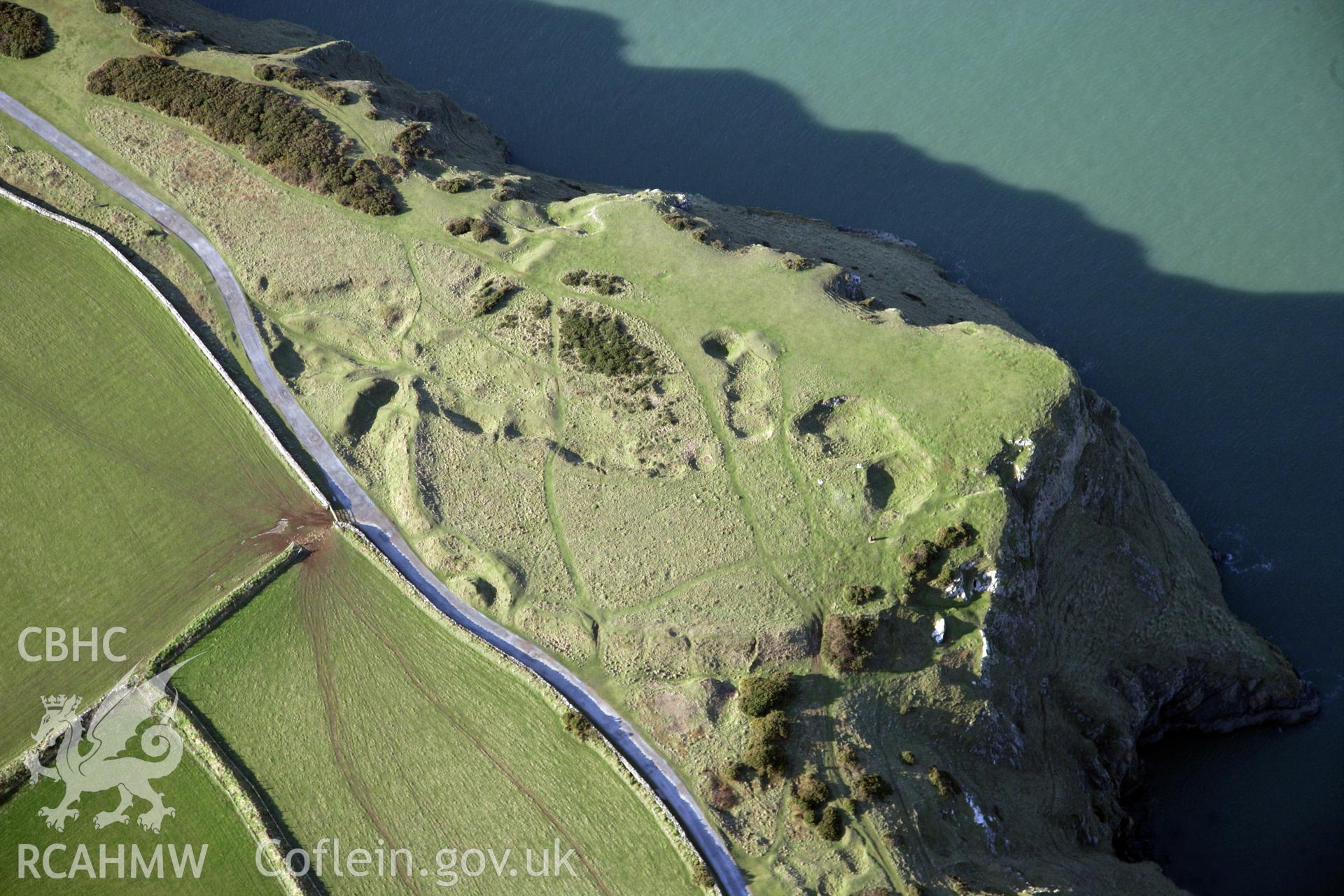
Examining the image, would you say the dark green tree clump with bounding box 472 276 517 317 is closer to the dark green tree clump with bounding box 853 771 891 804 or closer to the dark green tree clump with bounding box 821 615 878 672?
the dark green tree clump with bounding box 821 615 878 672

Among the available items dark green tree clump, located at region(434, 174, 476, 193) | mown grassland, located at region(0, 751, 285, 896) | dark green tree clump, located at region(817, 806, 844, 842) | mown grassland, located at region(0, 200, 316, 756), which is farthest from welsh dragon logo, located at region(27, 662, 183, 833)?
dark green tree clump, located at region(434, 174, 476, 193)

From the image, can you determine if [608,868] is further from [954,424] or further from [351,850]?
[954,424]

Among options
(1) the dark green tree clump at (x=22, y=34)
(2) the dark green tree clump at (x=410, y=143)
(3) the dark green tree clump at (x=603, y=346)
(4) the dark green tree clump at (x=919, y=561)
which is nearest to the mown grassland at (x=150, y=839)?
(3) the dark green tree clump at (x=603, y=346)

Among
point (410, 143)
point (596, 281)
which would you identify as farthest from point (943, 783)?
point (410, 143)

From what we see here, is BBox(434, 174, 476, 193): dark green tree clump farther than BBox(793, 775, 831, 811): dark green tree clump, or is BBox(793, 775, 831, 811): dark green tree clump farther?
BBox(434, 174, 476, 193): dark green tree clump

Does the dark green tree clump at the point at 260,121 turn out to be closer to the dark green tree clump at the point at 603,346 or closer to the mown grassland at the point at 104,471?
the mown grassland at the point at 104,471
